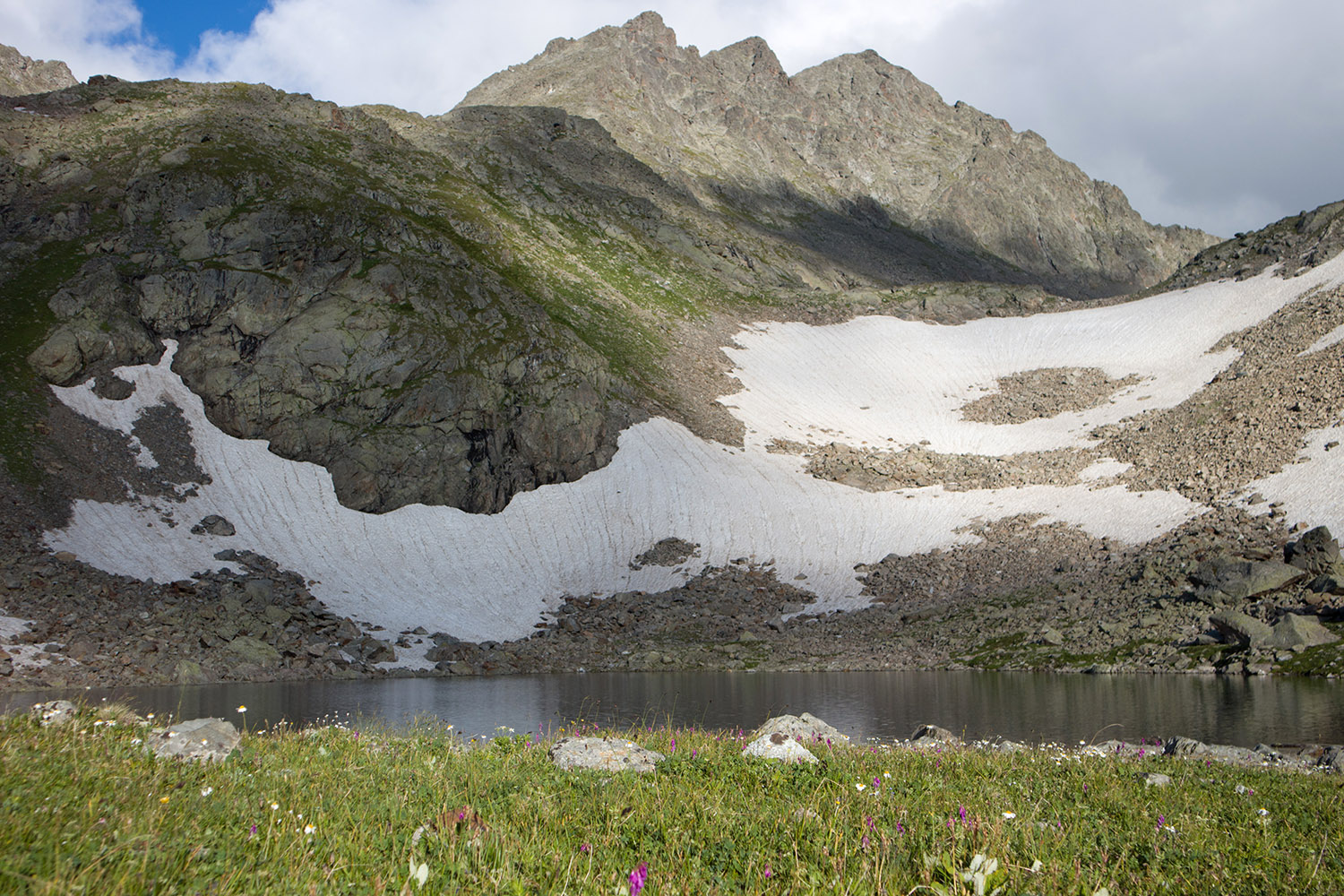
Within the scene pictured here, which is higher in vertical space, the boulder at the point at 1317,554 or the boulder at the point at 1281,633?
the boulder at the point at 1317,554

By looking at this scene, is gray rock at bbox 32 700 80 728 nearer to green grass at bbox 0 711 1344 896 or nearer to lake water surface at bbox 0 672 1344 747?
green grass at bbox 0 711 1344 896

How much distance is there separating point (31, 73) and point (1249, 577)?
234516mm

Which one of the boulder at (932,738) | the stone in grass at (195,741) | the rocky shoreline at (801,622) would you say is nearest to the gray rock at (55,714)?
the stone in grass at (195,741)

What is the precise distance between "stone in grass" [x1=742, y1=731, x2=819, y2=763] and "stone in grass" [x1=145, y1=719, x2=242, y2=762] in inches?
273

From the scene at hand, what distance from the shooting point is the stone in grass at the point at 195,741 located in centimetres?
939

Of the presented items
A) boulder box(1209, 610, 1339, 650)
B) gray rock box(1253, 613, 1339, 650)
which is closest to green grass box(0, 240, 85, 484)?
boulder box(1209, 610, 1339, 650)

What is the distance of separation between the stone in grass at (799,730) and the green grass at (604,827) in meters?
2.68

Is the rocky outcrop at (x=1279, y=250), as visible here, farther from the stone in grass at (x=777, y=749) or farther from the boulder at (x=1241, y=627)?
the stone in grass at (x=777, y=749)

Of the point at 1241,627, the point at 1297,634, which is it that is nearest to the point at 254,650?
the point at 1241,627

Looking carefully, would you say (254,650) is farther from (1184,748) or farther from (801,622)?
(1184,748)

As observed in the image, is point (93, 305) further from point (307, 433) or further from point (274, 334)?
point (307, 433)

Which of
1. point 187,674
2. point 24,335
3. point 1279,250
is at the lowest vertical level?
point 187,674

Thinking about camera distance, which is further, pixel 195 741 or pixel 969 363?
pixel 969 363

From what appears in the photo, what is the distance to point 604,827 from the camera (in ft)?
22.1
